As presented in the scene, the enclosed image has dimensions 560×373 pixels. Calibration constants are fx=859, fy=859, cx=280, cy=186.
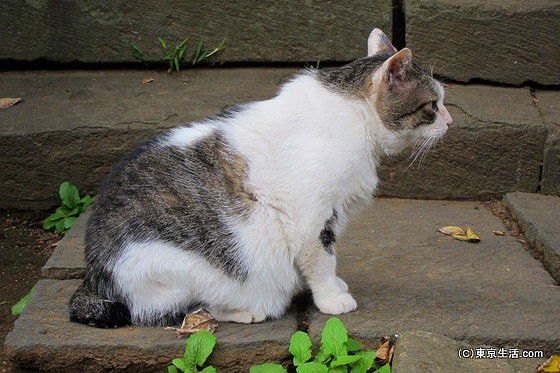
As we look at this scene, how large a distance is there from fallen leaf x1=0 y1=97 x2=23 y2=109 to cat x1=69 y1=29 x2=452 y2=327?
1.96m

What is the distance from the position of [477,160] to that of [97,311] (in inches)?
103

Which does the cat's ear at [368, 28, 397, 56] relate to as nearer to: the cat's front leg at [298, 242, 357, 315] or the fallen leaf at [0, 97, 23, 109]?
the cat's front leg at [298, 242, 357, 315]

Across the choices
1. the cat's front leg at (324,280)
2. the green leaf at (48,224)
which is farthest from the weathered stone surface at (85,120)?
the cat's front leg at (324,280)

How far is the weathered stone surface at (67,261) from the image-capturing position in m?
4.28

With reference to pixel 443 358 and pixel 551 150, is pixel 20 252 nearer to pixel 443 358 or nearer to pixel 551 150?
pixel 443 358

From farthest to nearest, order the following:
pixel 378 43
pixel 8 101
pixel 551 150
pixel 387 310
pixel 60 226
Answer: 1. pixel 8 101
2. pixel 60 226
3. pixel 551 150
4. pixel 378 43
5. pixel 387 310

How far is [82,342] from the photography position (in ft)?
11.8

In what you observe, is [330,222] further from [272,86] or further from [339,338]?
[272,86]

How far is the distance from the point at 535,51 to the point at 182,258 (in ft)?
10.4

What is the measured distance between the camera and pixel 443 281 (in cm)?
418

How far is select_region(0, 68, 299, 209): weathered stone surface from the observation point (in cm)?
517

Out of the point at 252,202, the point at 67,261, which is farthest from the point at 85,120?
the point at 252,202

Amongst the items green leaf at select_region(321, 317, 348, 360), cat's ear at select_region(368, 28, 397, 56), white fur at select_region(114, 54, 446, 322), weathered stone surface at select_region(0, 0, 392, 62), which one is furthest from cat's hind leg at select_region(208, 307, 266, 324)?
weathered stone surface at select_region(0, 0, 392, 62)

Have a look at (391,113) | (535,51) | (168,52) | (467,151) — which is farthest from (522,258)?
(168,52)
